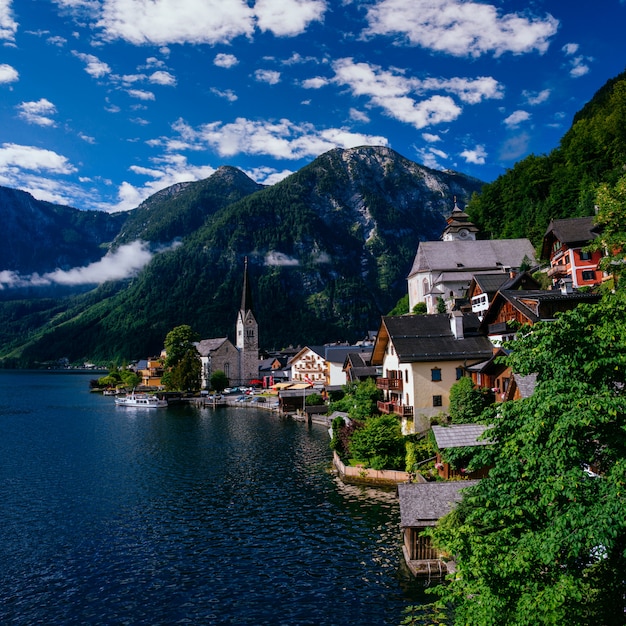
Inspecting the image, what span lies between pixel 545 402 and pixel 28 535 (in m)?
33.2

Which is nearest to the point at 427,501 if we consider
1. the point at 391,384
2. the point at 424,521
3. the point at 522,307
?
the point at 424,521

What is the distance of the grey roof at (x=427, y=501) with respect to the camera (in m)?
24.8

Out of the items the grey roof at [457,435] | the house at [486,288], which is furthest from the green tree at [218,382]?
the grey roof at [457,435]

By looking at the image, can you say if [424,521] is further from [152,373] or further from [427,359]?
[152,373]

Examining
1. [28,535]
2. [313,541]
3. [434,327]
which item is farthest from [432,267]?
[28,535]

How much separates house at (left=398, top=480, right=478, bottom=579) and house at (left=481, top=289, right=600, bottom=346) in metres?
16.3

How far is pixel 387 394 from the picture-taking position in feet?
176

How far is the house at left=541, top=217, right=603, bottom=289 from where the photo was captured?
58250mm

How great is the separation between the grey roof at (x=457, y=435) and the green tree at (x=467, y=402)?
7217 millimetres

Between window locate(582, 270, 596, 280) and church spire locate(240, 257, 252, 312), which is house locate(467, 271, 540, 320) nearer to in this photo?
window locate(582, 270, 596, 280)

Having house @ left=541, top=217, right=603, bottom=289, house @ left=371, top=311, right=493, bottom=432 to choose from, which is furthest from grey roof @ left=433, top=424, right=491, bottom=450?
house @ left=541, top=217, right=603, bottom=289

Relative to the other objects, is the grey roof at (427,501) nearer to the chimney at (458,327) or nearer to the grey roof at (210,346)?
the chimney at (458,327)

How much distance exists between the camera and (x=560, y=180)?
94.3m

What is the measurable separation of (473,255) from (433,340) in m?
50.3
